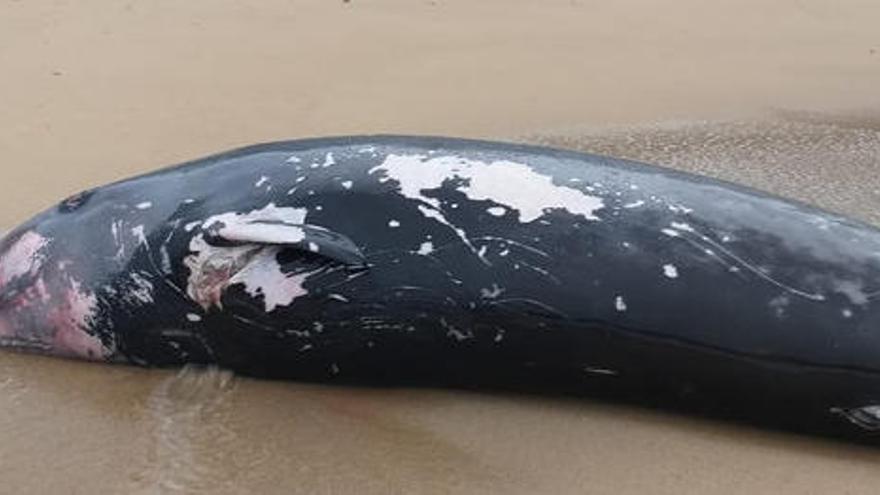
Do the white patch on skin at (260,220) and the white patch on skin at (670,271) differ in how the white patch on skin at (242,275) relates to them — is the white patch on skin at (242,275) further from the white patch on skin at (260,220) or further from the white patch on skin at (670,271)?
the white patch on skin at (670,271)

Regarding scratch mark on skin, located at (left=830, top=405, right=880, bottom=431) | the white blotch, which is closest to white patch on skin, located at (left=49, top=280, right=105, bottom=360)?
the white blotch

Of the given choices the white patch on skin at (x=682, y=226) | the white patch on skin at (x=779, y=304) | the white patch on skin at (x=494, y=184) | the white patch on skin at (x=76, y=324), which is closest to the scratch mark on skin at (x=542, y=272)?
the white patch on skin at (x=494, y=184)

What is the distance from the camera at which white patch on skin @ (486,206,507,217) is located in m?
3.28

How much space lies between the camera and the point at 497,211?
3.29m

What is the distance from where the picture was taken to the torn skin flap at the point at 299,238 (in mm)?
3221

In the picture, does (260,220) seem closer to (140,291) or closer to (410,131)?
(140,291)

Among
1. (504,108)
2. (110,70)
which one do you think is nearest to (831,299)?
(504,108)

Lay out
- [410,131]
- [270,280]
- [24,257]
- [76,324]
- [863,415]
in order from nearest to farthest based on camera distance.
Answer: [863,415] < [270,280] < [76,324] < [24,257] < [410,131]

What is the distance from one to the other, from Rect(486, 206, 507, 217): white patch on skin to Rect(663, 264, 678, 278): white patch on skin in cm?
44

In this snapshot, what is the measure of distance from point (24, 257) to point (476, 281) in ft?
4.37

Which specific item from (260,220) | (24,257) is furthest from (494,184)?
(24,257)

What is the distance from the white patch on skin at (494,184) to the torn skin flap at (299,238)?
0.22m

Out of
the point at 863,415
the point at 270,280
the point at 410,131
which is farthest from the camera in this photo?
the point at 410,131

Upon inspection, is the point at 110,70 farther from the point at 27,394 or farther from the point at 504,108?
the point at 27,394
